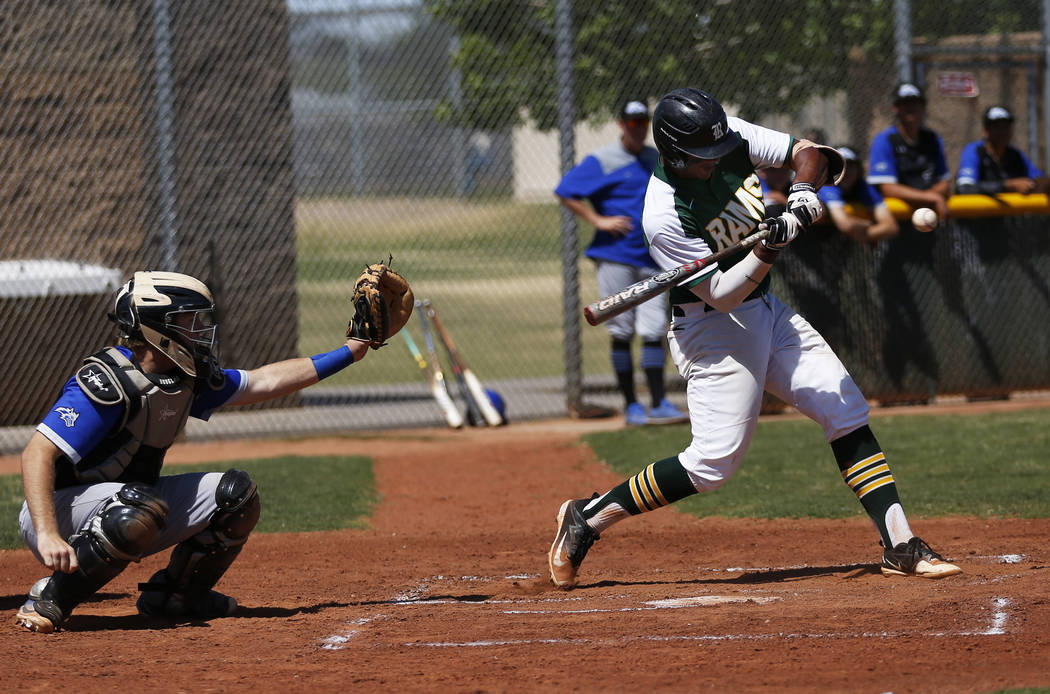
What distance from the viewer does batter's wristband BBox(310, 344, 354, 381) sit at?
4.69 metres

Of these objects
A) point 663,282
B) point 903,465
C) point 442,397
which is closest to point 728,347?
point 663,282

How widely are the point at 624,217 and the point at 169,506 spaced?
16.2ft

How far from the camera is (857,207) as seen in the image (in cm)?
924

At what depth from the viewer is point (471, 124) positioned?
10422mm

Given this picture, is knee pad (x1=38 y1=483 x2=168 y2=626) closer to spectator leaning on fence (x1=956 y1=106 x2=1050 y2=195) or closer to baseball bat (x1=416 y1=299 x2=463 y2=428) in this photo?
baseball bat (x1=416 y1=299 x2=463 y2=428)

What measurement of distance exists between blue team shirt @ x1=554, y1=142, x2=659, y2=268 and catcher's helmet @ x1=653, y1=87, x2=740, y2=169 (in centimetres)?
402

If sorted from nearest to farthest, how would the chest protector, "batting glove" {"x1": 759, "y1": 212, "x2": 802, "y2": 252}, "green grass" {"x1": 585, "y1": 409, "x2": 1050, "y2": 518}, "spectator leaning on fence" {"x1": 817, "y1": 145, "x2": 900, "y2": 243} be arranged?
the chest protector → "batting glove" {"x1": 759, "y1": 212, "x2": 802, "y2": 252} → "green grass" {"x1": 585, "y1": 409, "x2": 1050, "y2": 518} → "spectator leaning on fence" {"x1": 817, "y1": 145, "x2": 900, "y2": 243}

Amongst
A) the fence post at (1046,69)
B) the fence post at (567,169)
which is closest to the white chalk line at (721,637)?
the fence post at (567,169)

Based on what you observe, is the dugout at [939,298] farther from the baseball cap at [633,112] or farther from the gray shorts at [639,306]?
the baseball cap at [633,112]

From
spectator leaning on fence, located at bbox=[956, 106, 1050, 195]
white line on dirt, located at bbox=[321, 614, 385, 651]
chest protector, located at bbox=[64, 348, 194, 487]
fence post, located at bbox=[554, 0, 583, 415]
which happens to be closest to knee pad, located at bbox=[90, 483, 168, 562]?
chest protector, located at bbox=[64, 348, 194, 487]

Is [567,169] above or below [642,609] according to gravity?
above

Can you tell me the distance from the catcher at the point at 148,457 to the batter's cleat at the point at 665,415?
4394mm

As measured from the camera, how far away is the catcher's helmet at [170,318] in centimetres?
431

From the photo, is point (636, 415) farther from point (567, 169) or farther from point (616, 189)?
point (567, 169)
